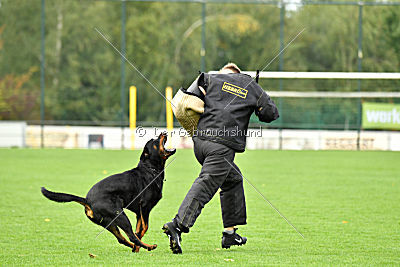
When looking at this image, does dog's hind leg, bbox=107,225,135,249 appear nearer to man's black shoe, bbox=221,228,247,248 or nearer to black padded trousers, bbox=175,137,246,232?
black padded trousers, bbox=175,137,246,232

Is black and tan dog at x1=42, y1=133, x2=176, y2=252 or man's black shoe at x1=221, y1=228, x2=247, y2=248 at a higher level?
black and tan dog at x1=42, y1=133, x2=176, y2=252

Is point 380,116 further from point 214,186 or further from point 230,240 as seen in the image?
point 214,186

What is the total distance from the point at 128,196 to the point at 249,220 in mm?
2344

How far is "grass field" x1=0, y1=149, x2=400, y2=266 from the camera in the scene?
5336 millimetres

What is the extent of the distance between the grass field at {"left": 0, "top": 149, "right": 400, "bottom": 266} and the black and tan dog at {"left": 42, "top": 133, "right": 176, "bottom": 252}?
24 cm

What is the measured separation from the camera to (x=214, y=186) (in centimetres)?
554

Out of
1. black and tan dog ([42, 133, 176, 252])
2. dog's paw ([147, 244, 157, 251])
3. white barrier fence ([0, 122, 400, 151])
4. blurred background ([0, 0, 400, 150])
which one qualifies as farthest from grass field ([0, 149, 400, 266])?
blurred background ([0, 0, 400, 150])

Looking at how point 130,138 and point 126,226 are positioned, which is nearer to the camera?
point 126,226

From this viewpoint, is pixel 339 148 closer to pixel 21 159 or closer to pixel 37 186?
pixel 21 159

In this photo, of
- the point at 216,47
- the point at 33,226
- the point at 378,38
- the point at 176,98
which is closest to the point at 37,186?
the point at 33,226

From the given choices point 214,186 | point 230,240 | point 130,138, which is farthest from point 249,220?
point 130,138

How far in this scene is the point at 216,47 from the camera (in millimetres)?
36531

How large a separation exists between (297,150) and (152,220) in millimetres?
14162

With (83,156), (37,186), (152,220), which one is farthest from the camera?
(83,156)
